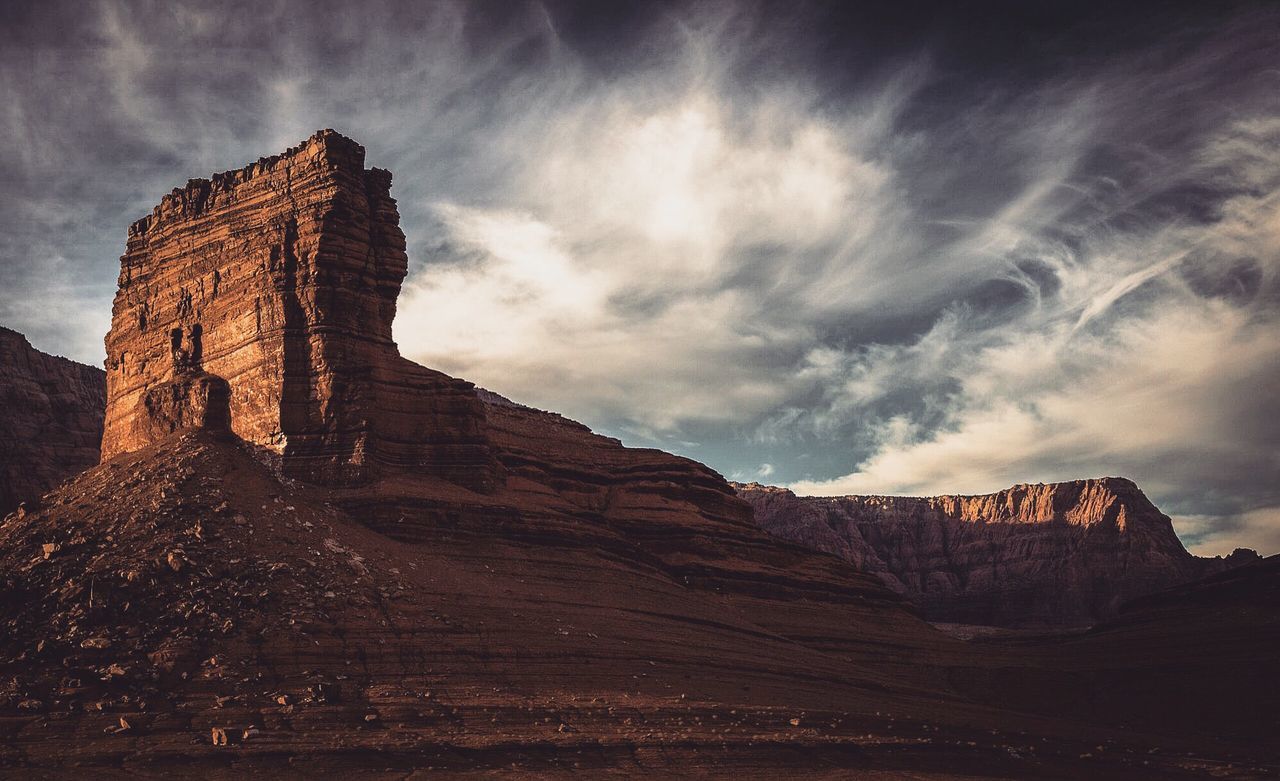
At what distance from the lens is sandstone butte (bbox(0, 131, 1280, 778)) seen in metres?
32.1

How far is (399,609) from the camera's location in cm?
3819

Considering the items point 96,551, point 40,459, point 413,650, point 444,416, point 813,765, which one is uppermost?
point 40,459

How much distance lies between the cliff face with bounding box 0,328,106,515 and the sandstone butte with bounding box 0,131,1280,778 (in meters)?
45.0

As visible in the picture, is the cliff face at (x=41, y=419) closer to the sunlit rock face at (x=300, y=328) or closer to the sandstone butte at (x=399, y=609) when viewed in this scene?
the sandstone butte at (x=399, y=609)

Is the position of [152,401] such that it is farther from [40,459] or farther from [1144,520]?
[1144,520]

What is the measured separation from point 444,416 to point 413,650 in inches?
751

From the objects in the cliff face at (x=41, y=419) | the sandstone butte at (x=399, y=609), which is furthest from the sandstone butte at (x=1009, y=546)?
the cliff face at (x=41, y=419)

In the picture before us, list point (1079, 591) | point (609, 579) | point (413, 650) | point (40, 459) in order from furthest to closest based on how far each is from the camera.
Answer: point (1079, 591)
point (40, 459)
point (609, 579)
point (413, 650)

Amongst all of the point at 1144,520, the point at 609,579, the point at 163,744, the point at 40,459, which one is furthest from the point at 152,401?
the point at 1144,520

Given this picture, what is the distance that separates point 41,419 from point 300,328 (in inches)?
2540

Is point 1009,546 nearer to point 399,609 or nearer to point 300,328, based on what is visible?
point 300,328

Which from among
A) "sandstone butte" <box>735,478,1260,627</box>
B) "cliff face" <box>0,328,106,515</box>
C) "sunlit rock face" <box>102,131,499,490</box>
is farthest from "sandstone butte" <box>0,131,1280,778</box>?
"sandstone butte" <box>735,478,1260,627</box>

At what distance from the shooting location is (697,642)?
46812mm

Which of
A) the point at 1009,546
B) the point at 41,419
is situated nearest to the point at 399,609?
the point at 41,419
